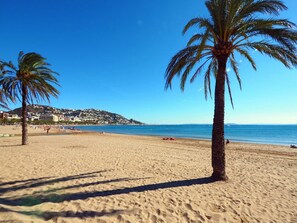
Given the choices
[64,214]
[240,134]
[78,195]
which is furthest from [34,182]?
[240,134]

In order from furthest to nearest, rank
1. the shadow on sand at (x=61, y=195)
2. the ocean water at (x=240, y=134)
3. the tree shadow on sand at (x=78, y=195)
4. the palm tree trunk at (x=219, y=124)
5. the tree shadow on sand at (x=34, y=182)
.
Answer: the ocean water at (x=240, y=134) < the palm tree trunk at (x=219, y=124) < the tree shadow on sand at (x=34, y=182) < the tree shadow on sand at (x=78, y=195) < the shadow on sand at (x=61, y=195)

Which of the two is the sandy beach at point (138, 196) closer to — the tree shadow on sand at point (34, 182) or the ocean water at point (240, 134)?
the tree shadow on sand at point (34, 182)

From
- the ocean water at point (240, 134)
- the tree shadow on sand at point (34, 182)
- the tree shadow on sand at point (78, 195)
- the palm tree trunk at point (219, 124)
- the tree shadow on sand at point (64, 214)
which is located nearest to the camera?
the tree shadow on sand at point (64, 214)

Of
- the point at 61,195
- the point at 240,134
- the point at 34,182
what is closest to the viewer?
the point at 61,195

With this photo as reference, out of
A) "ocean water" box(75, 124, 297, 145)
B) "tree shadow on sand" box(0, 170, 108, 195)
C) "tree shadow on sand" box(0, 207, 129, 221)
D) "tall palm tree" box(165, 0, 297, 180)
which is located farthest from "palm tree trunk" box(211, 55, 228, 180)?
"ocean water" box(75, 124, 297, 145)

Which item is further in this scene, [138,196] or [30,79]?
[30,79]

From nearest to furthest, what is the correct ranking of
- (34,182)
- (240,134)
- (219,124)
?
(34,182) → (219,124) → (240,134)

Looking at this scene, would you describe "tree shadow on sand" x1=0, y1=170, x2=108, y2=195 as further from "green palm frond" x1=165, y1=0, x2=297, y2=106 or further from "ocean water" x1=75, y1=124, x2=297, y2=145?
"ocean water" x1=75, y1=124, x2=297, y2=145

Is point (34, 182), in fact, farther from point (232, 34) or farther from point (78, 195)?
point (232, 34)

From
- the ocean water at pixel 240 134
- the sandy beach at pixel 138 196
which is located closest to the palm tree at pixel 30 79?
the sandy beach at pixel 138 196

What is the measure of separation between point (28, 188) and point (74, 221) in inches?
110

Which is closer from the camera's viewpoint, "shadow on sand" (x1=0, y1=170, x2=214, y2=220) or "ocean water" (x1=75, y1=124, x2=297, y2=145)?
"shadow on sand" (x1=0, y1=170, x2=214, y2=220)

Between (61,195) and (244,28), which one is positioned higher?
(244,28)

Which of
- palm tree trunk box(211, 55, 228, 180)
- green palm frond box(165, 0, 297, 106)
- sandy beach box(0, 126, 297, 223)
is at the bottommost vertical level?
sandy beach box(0, 126, 297, 223)
